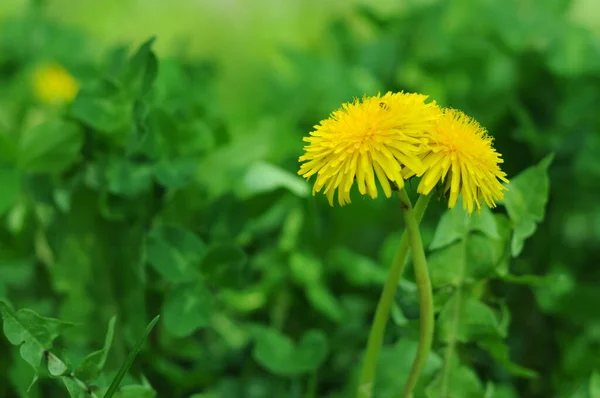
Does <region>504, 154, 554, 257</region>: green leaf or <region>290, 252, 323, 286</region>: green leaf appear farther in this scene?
<region>290, 252, 323, 286</region>: green leaf

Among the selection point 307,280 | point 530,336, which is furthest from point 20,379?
point 530,336

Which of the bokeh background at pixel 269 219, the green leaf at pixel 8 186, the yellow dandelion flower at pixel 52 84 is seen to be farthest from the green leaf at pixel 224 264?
the yellow dandelion flower at pixel 52 84

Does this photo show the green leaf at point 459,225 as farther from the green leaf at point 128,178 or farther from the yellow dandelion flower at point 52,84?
the yellow dandelion flower at point 52,84

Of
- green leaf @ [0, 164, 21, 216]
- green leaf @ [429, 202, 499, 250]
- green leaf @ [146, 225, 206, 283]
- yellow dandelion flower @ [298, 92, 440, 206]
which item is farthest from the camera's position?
green leaf @ [0, 164, 21, 216]

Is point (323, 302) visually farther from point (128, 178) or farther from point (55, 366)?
point (55, 366)

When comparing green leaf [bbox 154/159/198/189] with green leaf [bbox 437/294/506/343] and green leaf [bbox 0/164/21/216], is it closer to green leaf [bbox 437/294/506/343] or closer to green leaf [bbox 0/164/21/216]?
green leaf [bbox 0/164/21/216]

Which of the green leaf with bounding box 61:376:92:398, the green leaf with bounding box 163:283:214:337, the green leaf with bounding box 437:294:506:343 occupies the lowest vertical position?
the green leaf with bounding box 61:376:92:398

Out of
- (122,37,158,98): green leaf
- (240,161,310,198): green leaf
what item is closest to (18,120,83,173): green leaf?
(122,37,158,98): green leaf
